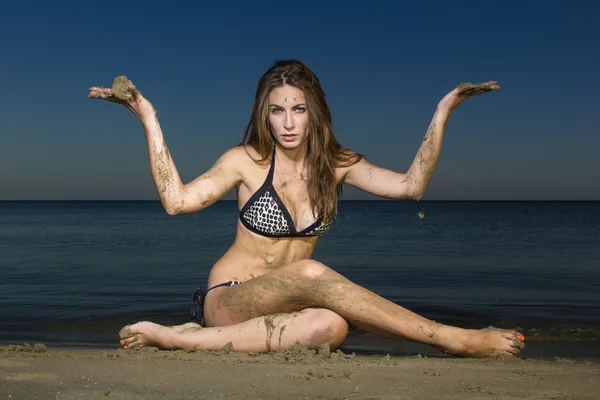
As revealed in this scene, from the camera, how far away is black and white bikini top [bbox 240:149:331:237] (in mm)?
4066

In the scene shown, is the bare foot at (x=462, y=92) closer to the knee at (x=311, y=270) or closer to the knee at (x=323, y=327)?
the knee at (x=311, y=270)

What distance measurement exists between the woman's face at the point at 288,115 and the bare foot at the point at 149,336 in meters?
1.36

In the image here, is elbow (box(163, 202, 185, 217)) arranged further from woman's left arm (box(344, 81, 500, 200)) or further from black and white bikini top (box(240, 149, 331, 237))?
woman's left arm (box(344, 81, 500, 200))

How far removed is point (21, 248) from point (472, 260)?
10.00 m

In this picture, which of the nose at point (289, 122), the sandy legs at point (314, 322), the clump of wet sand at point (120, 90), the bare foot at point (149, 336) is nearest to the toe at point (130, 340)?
the bare foot at point (149, 336)

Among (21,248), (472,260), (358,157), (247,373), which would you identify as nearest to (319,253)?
(472,260)

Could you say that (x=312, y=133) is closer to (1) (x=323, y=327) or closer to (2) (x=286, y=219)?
(2) (x=286, y=219)

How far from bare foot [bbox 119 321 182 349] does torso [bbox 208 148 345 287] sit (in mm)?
428

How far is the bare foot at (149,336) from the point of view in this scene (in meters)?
3.96

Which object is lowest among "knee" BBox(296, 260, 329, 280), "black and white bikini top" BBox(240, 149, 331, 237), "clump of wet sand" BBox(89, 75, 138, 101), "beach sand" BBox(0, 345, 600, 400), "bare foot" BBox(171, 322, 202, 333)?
"bare foot" BBox(171, 322, 202, 333)

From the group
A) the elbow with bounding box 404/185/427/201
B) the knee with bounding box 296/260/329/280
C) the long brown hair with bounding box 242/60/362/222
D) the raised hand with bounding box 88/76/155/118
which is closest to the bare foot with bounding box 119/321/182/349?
the knee with bounding box 296/260/329/280

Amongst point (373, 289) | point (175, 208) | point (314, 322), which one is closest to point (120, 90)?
point (175, 208)

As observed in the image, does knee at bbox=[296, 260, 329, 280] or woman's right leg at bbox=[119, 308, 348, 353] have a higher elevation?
knee at bbox=[296, 260, 329, 280]

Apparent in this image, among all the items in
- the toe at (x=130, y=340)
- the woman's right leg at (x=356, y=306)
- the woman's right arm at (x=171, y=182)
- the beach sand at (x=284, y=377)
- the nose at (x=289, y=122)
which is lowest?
the toe at (x=130, y=340)
